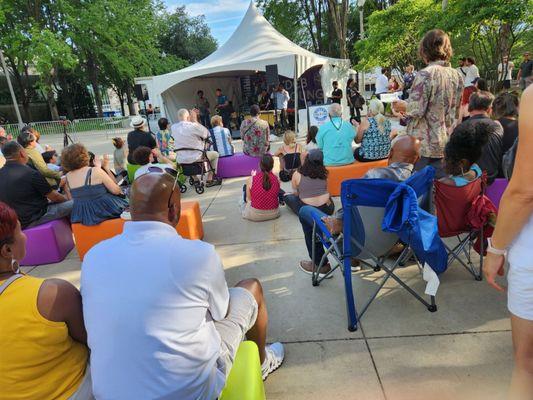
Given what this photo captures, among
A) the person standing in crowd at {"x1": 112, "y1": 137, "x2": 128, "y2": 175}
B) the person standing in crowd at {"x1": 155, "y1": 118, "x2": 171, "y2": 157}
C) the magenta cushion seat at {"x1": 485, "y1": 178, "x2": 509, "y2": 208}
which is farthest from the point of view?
the person standing in crowd at {"x1": 155, "y1": 118, "x2": 171, "y2": 157}

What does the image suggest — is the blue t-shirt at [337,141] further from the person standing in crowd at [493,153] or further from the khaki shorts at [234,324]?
the khaki shorts at [234,324]

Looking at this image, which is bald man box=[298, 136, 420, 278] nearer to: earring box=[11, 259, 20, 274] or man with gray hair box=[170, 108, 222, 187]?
earring box=[11, 259, 20, 274]

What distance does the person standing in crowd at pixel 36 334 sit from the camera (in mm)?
1356

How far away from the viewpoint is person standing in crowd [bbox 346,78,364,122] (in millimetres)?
14352

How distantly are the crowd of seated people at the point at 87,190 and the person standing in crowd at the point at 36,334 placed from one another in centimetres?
285

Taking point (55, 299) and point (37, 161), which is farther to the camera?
point (37, 161)

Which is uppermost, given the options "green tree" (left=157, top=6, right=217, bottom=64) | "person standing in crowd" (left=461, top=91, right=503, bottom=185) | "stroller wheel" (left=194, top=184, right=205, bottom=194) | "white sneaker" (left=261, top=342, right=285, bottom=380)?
"green tree" (left=157, top=6, right=217, bottom=64)

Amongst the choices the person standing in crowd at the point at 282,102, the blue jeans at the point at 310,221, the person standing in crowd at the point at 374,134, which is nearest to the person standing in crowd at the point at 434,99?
the blue jeans at the point at 310,221

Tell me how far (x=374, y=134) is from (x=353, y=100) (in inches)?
368

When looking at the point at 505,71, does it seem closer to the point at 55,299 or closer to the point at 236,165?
the point at 236,165

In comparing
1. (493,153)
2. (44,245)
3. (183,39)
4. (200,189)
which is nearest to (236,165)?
(200,189)

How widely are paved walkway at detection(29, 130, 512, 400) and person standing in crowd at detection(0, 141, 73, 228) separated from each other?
2572 mm

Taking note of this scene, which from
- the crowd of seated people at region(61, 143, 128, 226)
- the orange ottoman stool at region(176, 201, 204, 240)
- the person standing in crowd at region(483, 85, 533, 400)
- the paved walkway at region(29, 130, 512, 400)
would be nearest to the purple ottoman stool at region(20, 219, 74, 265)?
the crowd of seated people at region(61, 143, 128, 226)

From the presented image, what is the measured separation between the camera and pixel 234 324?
1925 mm
